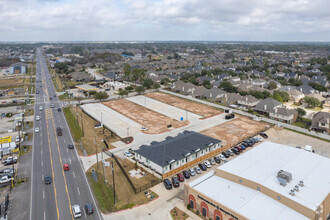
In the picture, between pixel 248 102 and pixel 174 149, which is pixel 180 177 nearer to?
pixel 174 149

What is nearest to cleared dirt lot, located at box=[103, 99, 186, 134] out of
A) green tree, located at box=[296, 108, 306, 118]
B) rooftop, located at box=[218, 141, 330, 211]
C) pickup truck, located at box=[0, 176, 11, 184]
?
rooftop, located at box=[218, 141, 330, 211]

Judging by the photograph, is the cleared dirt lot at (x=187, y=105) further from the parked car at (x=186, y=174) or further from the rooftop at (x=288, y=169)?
the parked car at (x=186, y=174)

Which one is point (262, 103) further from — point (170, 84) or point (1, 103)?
point (1, 103)

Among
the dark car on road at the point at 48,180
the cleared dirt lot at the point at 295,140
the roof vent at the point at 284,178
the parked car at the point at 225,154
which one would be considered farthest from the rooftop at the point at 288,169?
the dark car on road at the point at 48,180

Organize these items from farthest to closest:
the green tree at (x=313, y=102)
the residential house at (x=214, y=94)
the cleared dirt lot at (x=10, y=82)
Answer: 1. the cleared dirt lot at (x=10, y=82)
2. the residential house at (x=214, y=94)
3. the green tree at (x=313, y=102)

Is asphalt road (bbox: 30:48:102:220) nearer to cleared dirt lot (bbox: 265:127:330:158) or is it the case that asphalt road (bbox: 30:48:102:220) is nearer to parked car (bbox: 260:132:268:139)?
parked car (bbox: 260:132:268:139)

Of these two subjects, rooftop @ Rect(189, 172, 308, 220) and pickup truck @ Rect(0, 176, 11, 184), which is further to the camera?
pickup truck @ Rect(0, 176, 11, 184)
